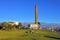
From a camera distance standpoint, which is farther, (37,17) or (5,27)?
(37,17)

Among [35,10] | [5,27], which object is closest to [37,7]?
[35,10]

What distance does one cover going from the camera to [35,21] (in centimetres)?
12638

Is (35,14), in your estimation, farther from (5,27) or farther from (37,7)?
(5,27)

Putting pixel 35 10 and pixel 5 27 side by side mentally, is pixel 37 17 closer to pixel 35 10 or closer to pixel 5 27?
pixel 35 10

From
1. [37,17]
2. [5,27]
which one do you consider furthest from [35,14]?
[5,27]

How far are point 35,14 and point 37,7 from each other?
484 centimetres

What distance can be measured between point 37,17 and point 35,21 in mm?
2867

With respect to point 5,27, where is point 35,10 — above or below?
above

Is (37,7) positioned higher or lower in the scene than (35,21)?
higher

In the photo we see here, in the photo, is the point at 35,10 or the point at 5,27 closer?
the point at 5,27

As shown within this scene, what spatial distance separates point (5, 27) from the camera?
320 ft

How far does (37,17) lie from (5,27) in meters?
33.9

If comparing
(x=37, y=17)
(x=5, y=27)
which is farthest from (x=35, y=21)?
(x=5, y=27)

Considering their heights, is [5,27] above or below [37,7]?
below
